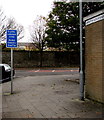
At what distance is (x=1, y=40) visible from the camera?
105 ft

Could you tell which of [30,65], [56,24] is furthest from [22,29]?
[56,24]

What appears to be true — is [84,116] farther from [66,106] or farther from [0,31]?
[0,31]

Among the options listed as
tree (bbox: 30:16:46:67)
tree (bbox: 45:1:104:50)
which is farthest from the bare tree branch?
tree (bbox: 45:1:104:50)

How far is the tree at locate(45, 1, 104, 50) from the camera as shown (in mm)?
13587

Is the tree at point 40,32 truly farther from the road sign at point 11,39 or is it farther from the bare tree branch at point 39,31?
the road sign at point 11,39

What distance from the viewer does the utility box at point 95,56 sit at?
6541 mm

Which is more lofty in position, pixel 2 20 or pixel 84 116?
pixel 2 20

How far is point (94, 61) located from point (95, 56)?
0.20 metres

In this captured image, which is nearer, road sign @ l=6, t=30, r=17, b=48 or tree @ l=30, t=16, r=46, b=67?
road sign @ l=6, t=30, r=17, b=48

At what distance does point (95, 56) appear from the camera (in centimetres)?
691

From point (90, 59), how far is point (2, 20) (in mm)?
27434

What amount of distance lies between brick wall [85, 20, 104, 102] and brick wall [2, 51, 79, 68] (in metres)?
27.3

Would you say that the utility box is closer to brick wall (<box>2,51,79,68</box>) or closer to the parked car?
the parked car

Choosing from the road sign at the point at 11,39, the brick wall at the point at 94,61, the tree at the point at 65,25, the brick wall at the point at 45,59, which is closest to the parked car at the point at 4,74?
the tree at the point at 65,25
